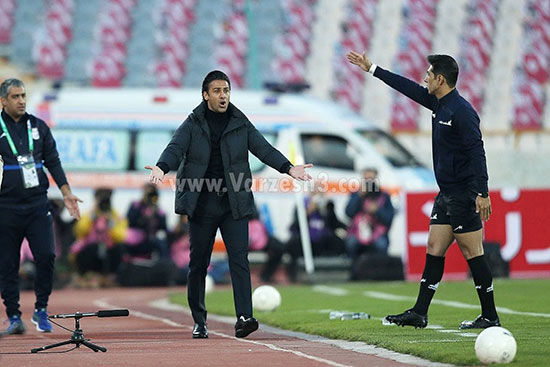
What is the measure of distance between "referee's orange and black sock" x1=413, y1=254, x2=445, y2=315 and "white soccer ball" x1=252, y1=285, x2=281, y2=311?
11.6 feet

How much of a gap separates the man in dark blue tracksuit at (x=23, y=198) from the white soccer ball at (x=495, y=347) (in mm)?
4749

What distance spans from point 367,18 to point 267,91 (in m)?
14.8

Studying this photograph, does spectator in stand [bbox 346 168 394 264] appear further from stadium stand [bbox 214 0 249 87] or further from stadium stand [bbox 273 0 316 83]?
stadium stand [bbox 214 0 249 87]

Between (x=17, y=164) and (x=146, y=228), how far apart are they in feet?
33.9

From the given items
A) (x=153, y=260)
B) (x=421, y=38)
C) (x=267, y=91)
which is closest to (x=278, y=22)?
(x=421, y=38)

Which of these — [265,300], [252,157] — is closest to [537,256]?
[252,157]

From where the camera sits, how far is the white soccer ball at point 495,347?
30.8 ft

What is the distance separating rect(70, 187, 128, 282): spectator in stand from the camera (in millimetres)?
22969

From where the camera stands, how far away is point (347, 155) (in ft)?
82.3

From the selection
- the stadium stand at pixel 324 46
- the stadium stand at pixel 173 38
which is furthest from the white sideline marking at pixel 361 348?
the stadium stand at pixel 173 38

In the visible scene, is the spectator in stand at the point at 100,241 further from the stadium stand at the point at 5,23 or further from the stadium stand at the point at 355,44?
the stadium stand at the point at 5,23

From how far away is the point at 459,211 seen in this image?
11.8 metres

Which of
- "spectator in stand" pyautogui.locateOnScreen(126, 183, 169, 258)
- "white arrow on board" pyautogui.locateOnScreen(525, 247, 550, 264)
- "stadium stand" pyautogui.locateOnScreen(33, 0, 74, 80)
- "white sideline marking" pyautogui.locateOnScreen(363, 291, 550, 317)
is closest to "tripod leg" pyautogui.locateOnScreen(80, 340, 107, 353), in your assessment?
"white sideline marking" pyautogui.locateOnScreen(363, 291, 550, 317)

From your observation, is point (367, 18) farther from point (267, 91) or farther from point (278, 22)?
point (267, 91)
